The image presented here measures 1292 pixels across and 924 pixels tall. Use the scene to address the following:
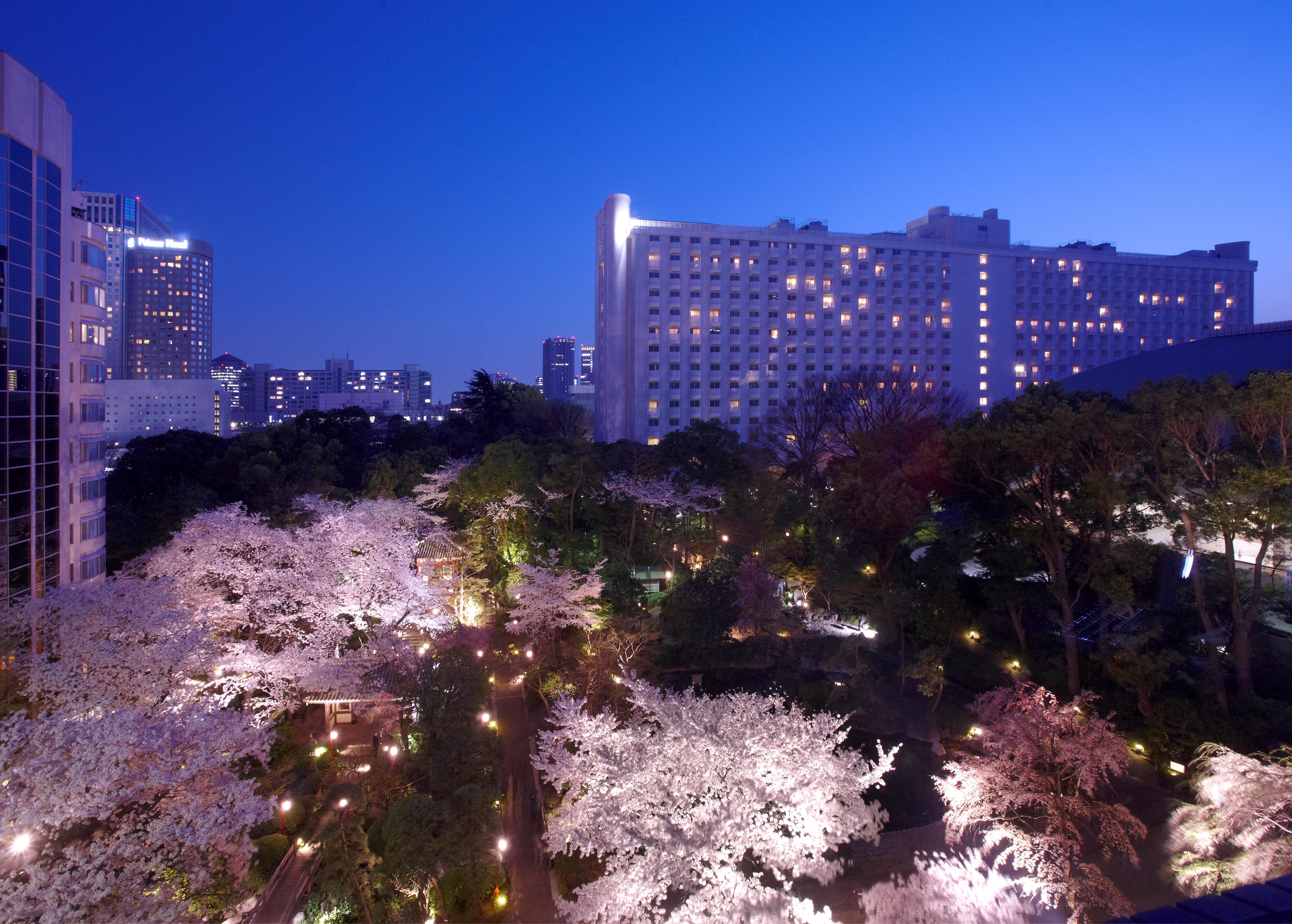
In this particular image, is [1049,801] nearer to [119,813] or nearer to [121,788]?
[121,788]

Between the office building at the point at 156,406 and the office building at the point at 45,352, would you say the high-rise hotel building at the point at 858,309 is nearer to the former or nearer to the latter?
the office building at the point at 45,352

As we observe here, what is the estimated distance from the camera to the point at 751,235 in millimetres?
54938

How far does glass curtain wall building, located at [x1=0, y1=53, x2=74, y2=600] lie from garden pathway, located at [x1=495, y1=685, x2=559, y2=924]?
39.2 feet

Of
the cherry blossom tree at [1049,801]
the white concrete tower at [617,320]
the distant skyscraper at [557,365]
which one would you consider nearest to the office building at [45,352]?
the cherry blossom tree at [1049,801]

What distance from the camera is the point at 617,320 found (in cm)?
5588

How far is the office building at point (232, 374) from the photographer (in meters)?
138

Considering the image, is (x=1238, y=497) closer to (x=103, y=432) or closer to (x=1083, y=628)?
(x=1083, y=628)

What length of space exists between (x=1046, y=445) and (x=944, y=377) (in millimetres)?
49011

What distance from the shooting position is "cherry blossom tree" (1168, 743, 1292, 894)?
778 centimetres

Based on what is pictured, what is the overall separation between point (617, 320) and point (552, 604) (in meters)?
41.8

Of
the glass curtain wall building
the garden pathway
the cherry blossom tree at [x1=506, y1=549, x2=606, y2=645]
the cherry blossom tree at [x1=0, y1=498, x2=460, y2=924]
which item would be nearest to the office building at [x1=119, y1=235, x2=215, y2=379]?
the glass curtain wall building

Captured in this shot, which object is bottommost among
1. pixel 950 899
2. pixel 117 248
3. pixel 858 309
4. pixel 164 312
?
pixel 950 899

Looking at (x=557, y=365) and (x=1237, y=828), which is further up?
(x=557, y=365)

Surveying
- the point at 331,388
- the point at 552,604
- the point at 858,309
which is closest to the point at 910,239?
the point at 858,309
